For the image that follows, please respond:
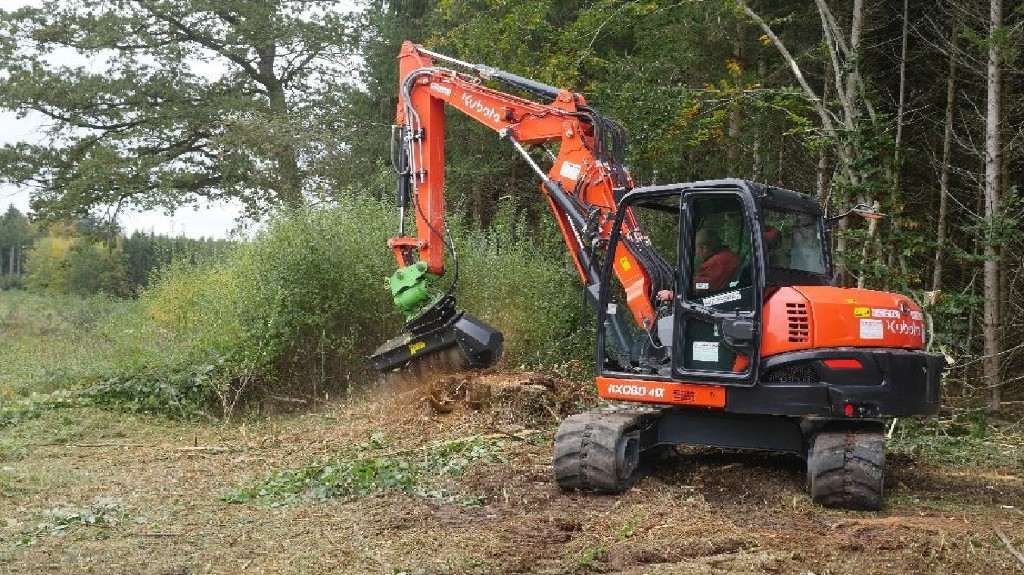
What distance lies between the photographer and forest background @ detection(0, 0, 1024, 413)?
11.0 m

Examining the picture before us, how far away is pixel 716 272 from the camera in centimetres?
645

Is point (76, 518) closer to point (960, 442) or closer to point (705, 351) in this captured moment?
point (705, 351)

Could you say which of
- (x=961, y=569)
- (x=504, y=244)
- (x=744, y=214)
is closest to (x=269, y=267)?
(x=504, y=244)

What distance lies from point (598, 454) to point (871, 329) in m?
1.92

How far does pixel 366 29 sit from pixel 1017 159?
1449cm

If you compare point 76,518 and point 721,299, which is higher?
point 721,299

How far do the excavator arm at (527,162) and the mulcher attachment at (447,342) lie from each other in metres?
0.01

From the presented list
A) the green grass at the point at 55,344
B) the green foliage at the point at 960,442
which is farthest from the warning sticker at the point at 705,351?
the green grass at the point at 55,344

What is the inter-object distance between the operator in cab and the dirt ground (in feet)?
4.57

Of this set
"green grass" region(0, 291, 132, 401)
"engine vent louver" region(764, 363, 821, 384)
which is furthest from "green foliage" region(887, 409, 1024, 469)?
"green grass" region(0, 291, 132, 401)

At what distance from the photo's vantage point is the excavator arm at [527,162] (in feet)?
26.1

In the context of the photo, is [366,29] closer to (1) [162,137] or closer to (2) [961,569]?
(1) [162,137]

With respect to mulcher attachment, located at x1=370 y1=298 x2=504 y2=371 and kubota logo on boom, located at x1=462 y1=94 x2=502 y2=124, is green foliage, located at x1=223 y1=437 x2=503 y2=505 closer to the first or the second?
mulcher attachment, located at x1=370 y1=298 x2=504 y2=371

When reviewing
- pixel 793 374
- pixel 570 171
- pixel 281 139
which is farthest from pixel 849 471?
pixel 281 139
